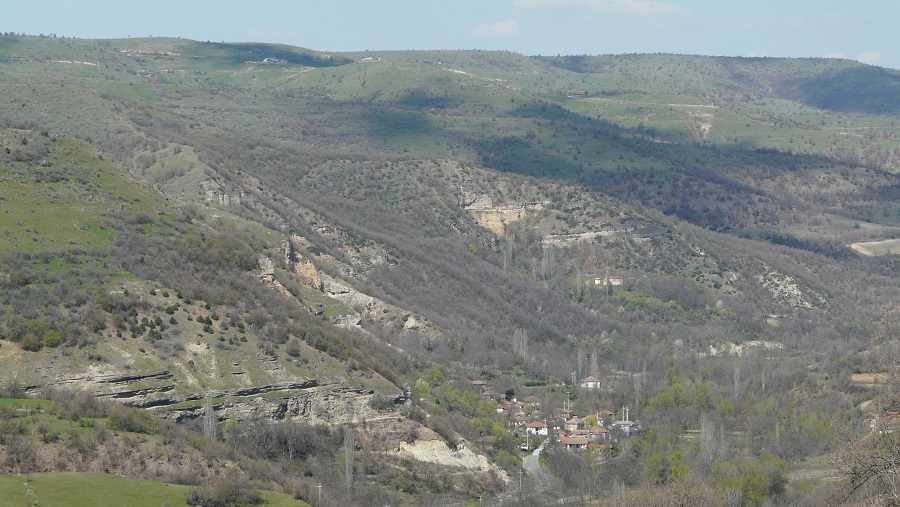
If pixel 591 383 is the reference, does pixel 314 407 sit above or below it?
above

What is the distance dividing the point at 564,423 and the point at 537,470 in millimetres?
16877

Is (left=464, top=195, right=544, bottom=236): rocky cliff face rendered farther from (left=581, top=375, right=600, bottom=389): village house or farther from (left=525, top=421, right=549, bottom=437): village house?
(left=525, top=421, right=549, bottom=437): village house

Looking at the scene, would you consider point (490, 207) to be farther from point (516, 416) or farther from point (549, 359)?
point (516, 416)

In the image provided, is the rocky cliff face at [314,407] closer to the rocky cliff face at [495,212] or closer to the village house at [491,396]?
the village house at [491,396]

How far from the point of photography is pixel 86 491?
2264 inches

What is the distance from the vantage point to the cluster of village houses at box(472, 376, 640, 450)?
348 feet

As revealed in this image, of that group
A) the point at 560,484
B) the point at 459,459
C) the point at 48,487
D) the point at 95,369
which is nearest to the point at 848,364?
the point at 560,484

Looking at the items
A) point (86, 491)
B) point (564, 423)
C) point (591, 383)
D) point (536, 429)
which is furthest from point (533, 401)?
point (86, 491)

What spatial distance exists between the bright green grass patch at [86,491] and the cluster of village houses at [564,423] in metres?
46.0

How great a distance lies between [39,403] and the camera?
6769cm

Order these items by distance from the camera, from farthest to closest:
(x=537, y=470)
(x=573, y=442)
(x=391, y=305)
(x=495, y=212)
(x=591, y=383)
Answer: (x=495, y=212), (x=391, y=305), (x=591, y=383), (x=573, y=442), (x=537, y=470)

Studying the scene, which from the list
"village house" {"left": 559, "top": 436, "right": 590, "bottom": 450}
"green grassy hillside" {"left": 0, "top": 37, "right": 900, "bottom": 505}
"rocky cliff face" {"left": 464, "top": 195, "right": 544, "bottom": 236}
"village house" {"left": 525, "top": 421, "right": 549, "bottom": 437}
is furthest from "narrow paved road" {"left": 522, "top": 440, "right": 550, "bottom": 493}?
"rocky cliff face" {"left": 464, "top": 195, "right": 544, "bottom": 236}

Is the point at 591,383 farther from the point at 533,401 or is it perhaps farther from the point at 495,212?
the point at 495,212

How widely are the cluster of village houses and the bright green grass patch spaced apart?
151ft
